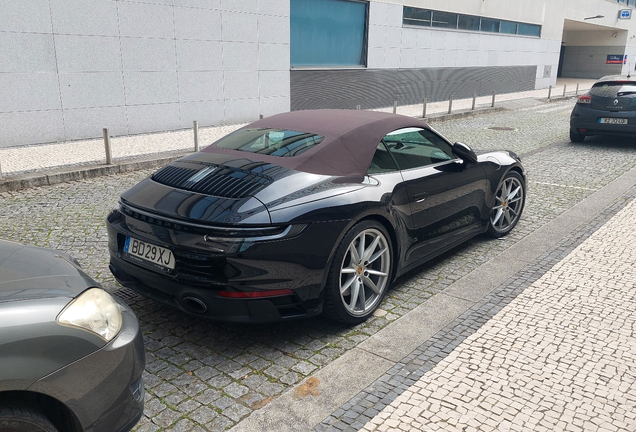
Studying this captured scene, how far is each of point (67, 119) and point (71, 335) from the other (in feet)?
35.7

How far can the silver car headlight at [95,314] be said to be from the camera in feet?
7.25

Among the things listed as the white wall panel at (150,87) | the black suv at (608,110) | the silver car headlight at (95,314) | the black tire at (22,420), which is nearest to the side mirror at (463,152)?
the silver car headlight at (95,314)

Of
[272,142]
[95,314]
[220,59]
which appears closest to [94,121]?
[220,59]

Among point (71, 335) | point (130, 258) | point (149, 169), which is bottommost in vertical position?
point (149, 169)

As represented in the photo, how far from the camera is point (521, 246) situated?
571 cm

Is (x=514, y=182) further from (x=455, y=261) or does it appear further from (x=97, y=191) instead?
(x=97, y=191)

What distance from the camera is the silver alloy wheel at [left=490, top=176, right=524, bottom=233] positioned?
588cm

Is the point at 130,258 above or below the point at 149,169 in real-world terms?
above

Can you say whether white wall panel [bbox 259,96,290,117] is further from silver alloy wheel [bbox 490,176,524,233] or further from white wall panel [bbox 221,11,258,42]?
silver alloy wheel [bbox 490,176,524,233]

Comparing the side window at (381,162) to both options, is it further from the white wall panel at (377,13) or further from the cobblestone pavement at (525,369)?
the white wall panel at (377,13)

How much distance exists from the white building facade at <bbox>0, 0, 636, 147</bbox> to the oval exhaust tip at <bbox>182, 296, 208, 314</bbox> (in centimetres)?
946

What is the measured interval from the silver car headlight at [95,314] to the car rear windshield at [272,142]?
6.25 ft

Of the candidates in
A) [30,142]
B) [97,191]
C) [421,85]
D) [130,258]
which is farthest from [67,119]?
[421,85]

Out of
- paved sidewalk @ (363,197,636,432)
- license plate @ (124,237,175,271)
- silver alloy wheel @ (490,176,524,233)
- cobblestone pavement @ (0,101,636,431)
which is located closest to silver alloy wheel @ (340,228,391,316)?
cobblestone pavement @ (0,101,636,431)
